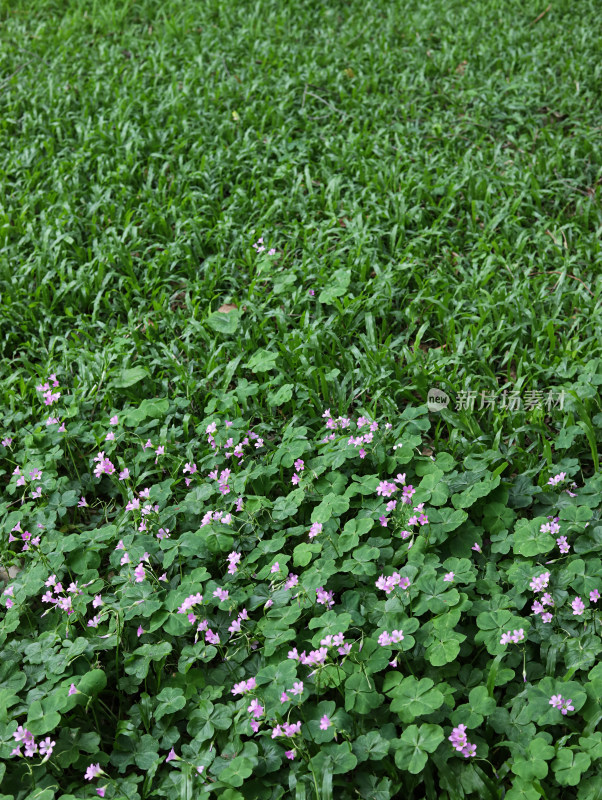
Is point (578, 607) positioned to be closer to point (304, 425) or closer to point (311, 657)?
point (311, 657)

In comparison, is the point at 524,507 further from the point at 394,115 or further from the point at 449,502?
the point at 394,115

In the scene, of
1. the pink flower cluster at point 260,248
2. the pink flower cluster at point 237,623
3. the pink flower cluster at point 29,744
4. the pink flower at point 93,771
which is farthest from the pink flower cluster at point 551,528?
the pink flower cluster at point 260,248

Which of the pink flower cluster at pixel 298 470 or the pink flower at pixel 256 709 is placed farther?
the pink flower cluster at pixel 298 470

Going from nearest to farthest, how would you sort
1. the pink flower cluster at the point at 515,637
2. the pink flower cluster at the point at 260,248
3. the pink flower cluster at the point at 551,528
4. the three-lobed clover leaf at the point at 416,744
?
the three-lobed clover leaf at the point at 416,744
the pink flower cluster at the point at 515,637
the pink flower cluster at the point at 551,528
the pink flower cluster at the point at 260,248

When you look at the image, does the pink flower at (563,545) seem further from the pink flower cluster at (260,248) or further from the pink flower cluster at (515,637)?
the pink flower cluster at (260,248)

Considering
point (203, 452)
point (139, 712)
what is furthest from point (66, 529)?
point (139, 712)

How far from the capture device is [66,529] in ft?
8.91

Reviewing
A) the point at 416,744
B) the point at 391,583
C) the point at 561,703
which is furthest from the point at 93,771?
the point at 561,703

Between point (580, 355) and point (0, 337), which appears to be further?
point (0, 337)

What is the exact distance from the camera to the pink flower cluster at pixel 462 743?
5.95ft

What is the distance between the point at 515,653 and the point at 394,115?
151 inches

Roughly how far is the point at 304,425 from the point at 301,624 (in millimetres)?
925

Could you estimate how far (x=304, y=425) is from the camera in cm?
289

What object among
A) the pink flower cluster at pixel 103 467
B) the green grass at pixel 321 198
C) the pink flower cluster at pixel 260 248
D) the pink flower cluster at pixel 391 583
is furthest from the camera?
the pink flower cluster at pixel 260 248
